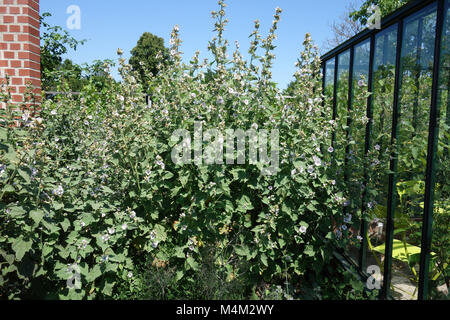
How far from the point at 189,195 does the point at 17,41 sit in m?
2.76

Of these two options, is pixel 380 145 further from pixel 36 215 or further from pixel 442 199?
pixel 36 215

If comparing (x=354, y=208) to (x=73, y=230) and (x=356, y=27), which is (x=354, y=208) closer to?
(x=73, y=230)

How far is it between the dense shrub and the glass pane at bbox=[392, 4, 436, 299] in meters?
0.40

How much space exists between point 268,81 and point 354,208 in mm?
1192

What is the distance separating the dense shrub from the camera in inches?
94.4

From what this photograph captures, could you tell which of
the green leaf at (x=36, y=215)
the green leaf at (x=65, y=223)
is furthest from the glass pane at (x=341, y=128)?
the green leaf at (x=36, y=215)

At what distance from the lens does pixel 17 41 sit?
3859 mm

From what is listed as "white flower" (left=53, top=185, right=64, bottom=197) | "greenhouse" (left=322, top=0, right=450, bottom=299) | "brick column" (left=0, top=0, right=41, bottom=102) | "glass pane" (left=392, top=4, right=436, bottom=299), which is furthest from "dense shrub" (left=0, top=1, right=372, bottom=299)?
"brick column" (left=0, top=0, right=41, bottom=102)

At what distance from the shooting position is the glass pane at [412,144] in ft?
7.10

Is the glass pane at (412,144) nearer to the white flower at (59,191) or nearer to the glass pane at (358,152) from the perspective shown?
the glass pane at (358,152)

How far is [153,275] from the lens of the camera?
8.82ft

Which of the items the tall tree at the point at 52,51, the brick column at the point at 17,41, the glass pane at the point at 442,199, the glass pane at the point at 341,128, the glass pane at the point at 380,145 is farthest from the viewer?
the tall tree at the point at 52,51

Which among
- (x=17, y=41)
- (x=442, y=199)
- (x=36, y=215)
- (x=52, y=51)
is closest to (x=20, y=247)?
(x=36, y=215)

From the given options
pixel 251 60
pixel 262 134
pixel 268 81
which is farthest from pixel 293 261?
pixel 251 60
